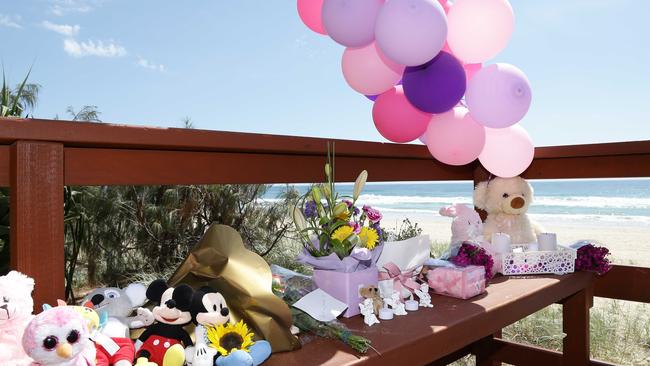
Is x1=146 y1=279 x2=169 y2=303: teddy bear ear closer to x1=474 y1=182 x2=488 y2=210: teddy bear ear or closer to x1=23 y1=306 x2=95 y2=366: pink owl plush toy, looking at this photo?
x1=23 y1=306 x2=95 y2=366: pink owl plush toy

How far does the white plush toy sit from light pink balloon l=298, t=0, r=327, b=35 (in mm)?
895

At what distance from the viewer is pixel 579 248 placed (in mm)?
1537

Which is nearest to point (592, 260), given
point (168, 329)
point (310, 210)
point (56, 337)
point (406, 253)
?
point (406, 253)

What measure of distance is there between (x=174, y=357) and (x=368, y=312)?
1.37ft

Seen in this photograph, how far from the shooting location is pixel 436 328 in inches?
35.6

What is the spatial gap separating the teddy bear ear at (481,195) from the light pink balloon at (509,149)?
0.89ft

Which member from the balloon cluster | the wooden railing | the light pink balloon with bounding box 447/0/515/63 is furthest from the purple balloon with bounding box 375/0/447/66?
the wooden railing

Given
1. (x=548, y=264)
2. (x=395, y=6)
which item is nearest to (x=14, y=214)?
(x=395, y=6)

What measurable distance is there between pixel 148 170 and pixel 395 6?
72 cm

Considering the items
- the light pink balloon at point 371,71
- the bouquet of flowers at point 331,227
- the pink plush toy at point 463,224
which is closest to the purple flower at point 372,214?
the bouquet of flowers at point 331,227

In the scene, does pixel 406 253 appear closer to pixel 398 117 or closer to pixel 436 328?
pixel 436 328

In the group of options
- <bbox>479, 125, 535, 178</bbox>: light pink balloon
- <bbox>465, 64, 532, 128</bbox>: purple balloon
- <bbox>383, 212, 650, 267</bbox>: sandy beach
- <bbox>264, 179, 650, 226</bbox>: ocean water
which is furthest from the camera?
<bbox>264, 179, 650, 226</bbox>: ocean water

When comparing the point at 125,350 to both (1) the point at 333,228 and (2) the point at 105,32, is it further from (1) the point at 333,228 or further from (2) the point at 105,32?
(2) the point at 105,32

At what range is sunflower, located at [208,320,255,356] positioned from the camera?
0.67 m
